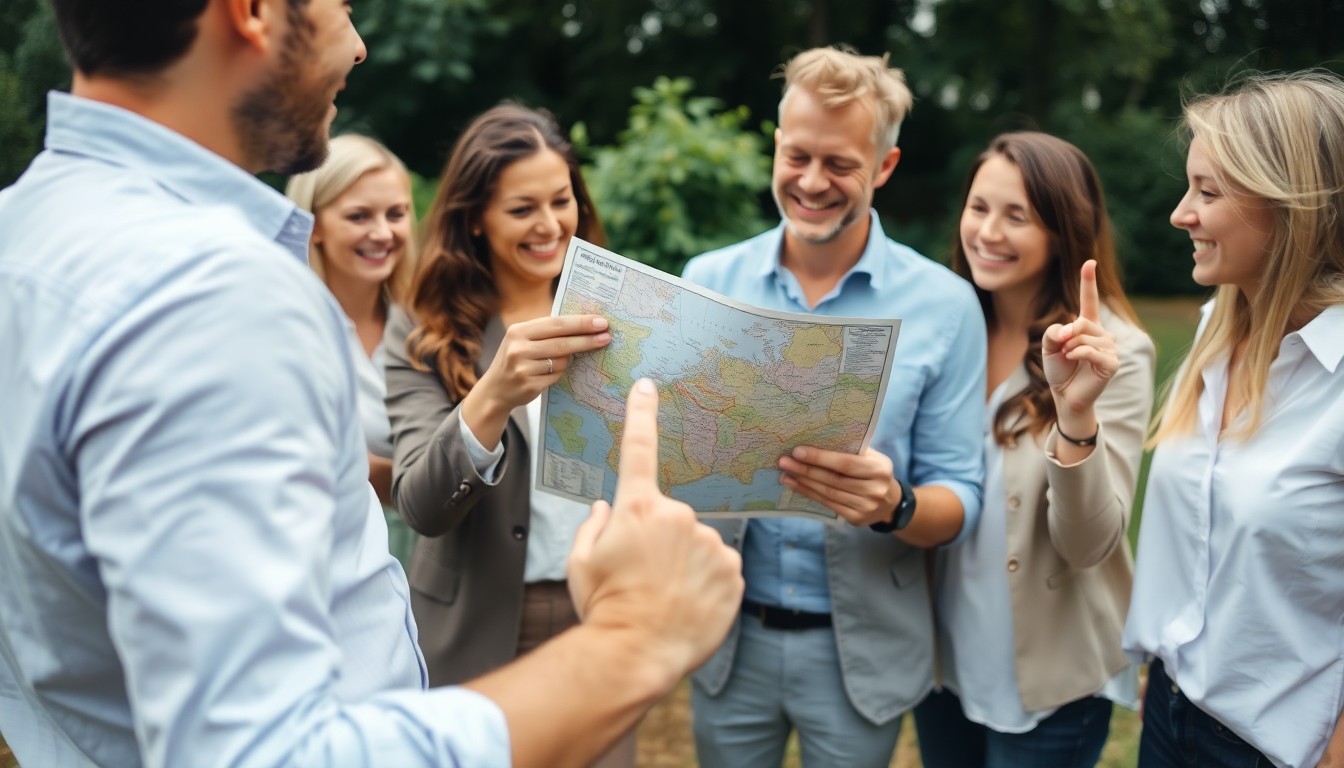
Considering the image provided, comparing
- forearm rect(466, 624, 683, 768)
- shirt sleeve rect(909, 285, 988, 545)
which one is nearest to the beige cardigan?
shirt sleeve rect(909, 285, 988, 545)

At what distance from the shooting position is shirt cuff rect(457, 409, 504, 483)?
7.00ft

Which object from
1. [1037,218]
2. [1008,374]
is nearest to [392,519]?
[1008,374]

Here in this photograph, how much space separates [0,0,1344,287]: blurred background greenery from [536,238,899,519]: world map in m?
8.51

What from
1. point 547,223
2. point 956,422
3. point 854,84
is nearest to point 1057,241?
point 956,422

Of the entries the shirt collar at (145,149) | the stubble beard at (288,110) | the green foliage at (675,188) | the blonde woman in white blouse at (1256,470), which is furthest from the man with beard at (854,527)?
the green foliage at (675,188)

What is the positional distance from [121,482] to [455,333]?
5.71ft

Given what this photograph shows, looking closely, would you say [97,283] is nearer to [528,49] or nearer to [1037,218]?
[1037,218]

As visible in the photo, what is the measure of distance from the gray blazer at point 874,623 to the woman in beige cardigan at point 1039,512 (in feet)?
0.56

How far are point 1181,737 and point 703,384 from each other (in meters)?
1.30

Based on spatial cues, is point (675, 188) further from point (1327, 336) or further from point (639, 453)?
point (639, 453)

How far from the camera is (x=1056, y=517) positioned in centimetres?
238

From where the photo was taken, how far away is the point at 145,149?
1.03 meters

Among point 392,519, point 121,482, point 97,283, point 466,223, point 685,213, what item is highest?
point 97,283

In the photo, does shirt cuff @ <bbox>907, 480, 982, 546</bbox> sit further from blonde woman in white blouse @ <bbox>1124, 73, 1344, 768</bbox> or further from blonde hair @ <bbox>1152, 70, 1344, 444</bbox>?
blonde hair @ <bbox>1152, 70, 1344, 444</bbox>
